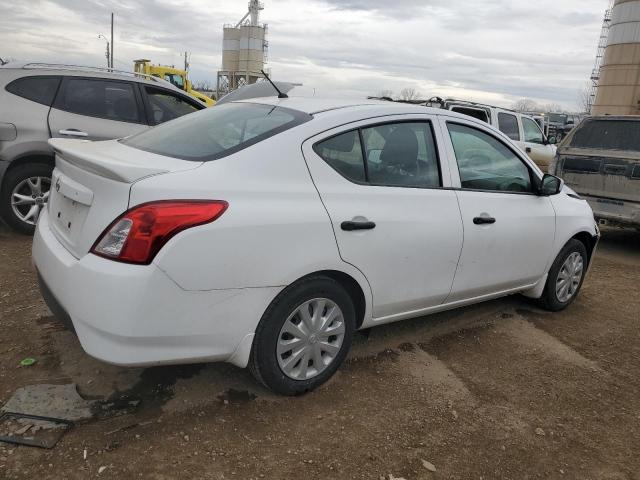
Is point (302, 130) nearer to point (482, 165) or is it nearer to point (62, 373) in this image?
point (482, 165)

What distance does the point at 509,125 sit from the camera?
10.8 meters

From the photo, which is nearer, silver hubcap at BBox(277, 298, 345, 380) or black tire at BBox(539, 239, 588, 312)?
silver hubcap at BBox(277, 298, 345, 380)

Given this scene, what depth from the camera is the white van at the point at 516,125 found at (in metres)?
10.1

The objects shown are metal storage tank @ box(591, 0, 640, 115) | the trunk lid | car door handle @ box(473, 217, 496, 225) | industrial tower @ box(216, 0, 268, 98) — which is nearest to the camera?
the trunk lid

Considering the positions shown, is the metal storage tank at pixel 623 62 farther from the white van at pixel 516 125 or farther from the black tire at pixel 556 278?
the black tire at pixel 556 278

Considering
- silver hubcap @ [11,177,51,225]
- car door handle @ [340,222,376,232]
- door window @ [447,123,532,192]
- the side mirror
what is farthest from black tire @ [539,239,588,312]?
silver hubcap @ [11,177,51,225]

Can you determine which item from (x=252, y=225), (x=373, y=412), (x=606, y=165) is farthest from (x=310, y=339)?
(x=606, y=165)

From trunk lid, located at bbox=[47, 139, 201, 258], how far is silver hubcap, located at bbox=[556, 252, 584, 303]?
3364mm

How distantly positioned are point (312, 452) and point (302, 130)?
1.62 m

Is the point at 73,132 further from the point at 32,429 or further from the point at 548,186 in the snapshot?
the point at 548,186

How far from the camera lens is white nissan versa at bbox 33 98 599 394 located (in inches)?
95.0

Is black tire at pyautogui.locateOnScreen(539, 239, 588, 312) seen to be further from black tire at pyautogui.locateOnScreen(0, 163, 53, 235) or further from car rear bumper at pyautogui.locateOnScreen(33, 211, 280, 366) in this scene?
black tire at pyautogui.locateOnScreen(0, 163, 53, 235)

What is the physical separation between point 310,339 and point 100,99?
450 cm

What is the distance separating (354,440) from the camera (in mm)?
2723
